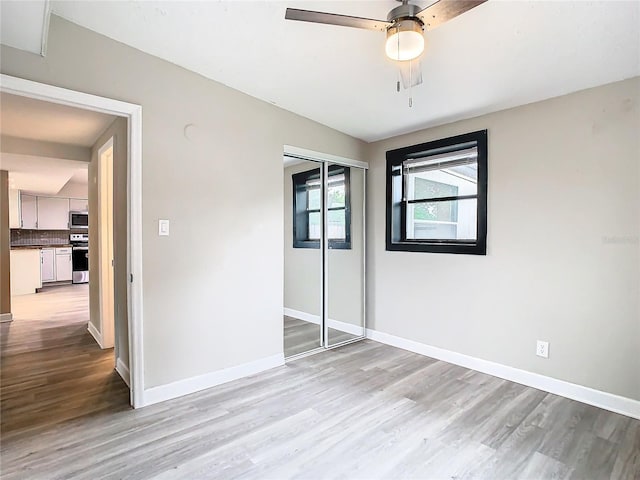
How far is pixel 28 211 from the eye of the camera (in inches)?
322

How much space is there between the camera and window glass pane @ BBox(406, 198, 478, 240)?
11.0ft

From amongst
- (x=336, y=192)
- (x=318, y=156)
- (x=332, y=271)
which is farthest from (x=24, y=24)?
(x=332, y=271)

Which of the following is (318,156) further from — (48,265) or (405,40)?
(48,265)

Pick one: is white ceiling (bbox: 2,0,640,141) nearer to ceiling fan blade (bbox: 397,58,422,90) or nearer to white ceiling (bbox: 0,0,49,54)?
ceiling fan blade (bbox: 397,58,422,90)

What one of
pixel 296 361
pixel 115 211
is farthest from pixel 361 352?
pixel 115 211

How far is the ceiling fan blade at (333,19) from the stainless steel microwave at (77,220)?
9332mm

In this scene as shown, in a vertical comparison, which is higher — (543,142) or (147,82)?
(147,82)

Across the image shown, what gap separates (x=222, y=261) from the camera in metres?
3.00

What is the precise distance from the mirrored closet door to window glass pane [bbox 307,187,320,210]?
1 centimetres

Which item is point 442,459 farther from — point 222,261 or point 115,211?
point 115,211

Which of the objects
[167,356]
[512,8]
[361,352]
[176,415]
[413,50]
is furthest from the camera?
[361,352]

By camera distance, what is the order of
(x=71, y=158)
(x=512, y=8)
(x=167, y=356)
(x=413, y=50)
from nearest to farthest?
(x=413, y=50)
(x=512, y=8)
(x=167, y=356)
(x=71, y=158)

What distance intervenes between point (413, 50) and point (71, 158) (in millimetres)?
4302

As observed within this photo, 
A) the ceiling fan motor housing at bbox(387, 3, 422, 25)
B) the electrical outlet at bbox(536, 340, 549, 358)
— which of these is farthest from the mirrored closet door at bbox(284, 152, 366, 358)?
the ceiling fan motor housing at bbox(387, 3, 422, 25)
